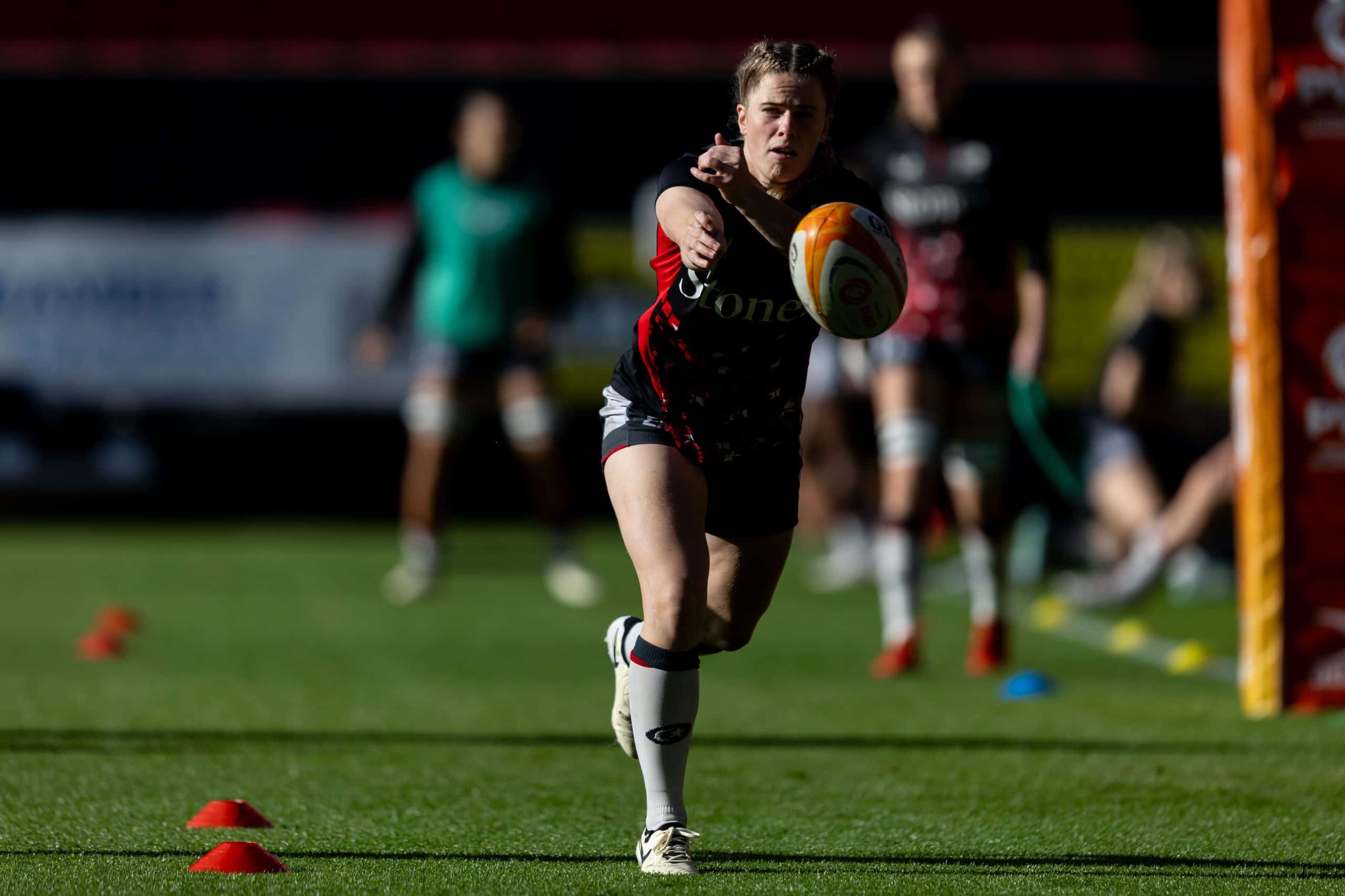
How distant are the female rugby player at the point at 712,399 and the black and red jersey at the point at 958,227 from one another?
308cm

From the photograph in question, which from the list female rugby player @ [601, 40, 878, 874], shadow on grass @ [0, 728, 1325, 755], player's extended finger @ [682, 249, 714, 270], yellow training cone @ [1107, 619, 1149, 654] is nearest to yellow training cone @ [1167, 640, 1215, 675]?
yellow training cone @ [1107, 619, 1149, 654]

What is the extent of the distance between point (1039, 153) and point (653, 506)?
1400 cm

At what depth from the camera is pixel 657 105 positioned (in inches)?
683

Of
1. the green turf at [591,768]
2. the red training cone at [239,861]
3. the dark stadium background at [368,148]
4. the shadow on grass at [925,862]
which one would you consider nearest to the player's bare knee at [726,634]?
the green turf at [591,768]

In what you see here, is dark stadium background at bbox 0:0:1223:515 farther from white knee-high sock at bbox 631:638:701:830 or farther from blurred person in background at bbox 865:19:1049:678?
white knee-high sock at bbox 631:638:701:830

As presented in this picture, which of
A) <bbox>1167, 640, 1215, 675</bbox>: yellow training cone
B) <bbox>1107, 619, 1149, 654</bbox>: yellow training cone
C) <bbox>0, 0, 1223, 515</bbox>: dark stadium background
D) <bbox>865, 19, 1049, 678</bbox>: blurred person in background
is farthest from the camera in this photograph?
<bbox>0, 0, 1223, 515</bbox>: dark stadium background

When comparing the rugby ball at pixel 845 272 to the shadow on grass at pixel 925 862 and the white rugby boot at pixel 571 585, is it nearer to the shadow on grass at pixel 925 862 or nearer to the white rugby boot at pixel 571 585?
the shadow on grass at pixel 925 862

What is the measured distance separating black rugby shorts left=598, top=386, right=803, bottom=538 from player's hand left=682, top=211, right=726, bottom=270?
532 millimetres

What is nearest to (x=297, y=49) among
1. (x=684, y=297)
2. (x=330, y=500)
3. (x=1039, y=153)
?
(x=330, y=500)

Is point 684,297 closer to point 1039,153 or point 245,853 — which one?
point 245,853

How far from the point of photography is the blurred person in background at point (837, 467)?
12.1 meters

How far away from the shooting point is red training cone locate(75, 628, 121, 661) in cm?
812

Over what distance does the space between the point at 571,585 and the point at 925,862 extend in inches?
271

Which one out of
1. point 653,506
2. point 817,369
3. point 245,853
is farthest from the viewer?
point 817,369
